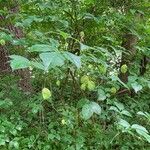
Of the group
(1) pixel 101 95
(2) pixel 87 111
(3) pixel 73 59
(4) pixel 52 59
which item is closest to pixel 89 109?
(2) pixel 87 111

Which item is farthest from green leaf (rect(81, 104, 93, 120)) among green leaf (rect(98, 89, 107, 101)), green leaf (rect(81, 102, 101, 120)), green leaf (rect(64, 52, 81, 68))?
green leaf (rect(64, 52, 81, 68))

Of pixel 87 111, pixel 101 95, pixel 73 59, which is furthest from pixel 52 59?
pixel 101 95

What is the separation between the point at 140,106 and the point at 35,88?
3.22ft

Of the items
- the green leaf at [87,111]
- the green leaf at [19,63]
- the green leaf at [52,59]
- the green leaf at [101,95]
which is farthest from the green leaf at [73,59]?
the green leaf at [101,95]

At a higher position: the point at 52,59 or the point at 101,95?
the point at 52,59

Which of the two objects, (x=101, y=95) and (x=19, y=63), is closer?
(x=19, y=63)

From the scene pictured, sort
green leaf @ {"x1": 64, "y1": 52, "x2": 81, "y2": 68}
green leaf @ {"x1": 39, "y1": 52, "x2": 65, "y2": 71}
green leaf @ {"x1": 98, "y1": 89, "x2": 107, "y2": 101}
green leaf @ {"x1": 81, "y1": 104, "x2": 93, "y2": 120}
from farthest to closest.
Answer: green leaf @ {"x1": 98, "y1": 89, "x2": 107, "y2": 101}, green leaf @ {"x1": 81, "y1": 104, "x2": 93, "y2": 120}, green leaf @ {"x1": 64, "y1": 52, "x2": 81, "y2": 68}, green leaf @ {"x1": 39, "y1": 52, "x2": 65, "y2": 71}

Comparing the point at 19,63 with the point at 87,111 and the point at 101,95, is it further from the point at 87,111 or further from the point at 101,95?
the point at 101,95

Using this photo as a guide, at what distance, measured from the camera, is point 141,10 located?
2.66m

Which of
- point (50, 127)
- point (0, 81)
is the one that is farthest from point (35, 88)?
point (50, 127)

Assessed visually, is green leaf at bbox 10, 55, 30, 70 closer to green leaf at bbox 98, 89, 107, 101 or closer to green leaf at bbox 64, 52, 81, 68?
green leaf at bbox 64, 52, 81, 68

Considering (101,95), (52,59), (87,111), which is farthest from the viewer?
(101,95)

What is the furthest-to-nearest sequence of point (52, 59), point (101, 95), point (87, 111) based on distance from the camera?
point (101, 95)
point (87, 111)
point (52, 59)

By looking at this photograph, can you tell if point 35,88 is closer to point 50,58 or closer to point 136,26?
point 136,26
